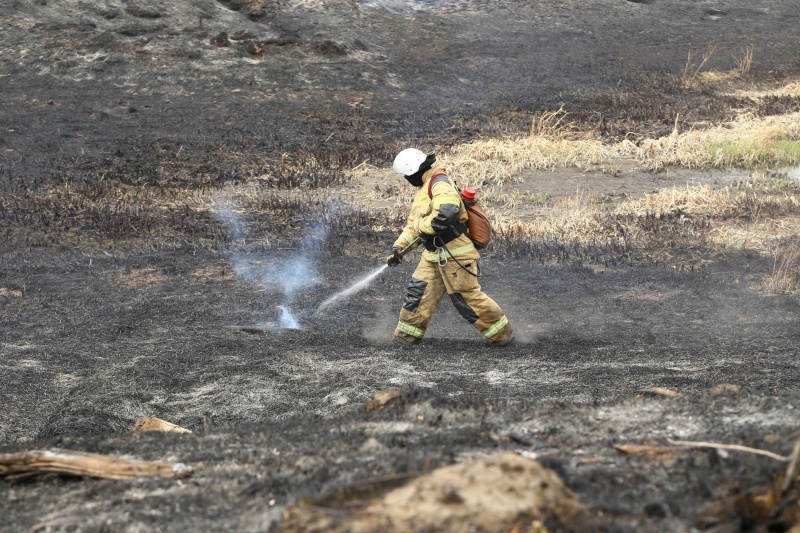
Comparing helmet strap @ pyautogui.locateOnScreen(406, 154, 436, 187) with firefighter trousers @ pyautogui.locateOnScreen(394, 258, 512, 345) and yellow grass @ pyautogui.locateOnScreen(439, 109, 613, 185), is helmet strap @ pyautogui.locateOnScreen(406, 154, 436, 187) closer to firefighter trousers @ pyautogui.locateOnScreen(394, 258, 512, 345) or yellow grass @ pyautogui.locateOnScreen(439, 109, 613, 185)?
firefighter trousers @ pyautogui.locateOnScreen(394, 258, 512, 345)

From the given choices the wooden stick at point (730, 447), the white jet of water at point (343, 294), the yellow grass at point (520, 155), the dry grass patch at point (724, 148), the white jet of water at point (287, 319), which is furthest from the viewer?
the dry grass patch at point (724, 148)

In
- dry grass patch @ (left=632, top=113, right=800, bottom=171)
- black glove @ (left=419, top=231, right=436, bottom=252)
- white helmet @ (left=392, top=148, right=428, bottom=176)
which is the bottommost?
dry grass patch @ (left=632, top=113, right=800, bottom=171)

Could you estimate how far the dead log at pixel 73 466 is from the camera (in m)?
4.28

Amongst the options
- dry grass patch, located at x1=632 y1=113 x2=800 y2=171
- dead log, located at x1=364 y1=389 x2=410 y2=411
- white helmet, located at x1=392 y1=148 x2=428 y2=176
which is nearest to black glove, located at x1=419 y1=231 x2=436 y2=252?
white helmet, located at x1=392 y1=148 x2=428 y2=176

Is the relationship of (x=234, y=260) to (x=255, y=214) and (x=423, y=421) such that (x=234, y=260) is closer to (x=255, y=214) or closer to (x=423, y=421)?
(x=255, y=214)

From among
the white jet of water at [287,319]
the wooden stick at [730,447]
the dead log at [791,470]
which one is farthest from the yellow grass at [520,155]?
the dead log at [791,470]

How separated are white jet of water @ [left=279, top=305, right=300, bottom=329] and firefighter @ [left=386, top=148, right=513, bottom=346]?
1.30 m

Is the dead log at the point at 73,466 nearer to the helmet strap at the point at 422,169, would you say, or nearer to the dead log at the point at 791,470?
the dead log at the point at 791,470

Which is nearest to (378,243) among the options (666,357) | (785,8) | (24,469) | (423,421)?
(666,357)

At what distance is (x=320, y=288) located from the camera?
1011 cm

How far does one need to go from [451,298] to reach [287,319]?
1.94 m

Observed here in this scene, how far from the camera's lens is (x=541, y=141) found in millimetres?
16609

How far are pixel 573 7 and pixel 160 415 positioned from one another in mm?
23035

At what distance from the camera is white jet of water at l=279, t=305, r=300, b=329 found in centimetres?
881
